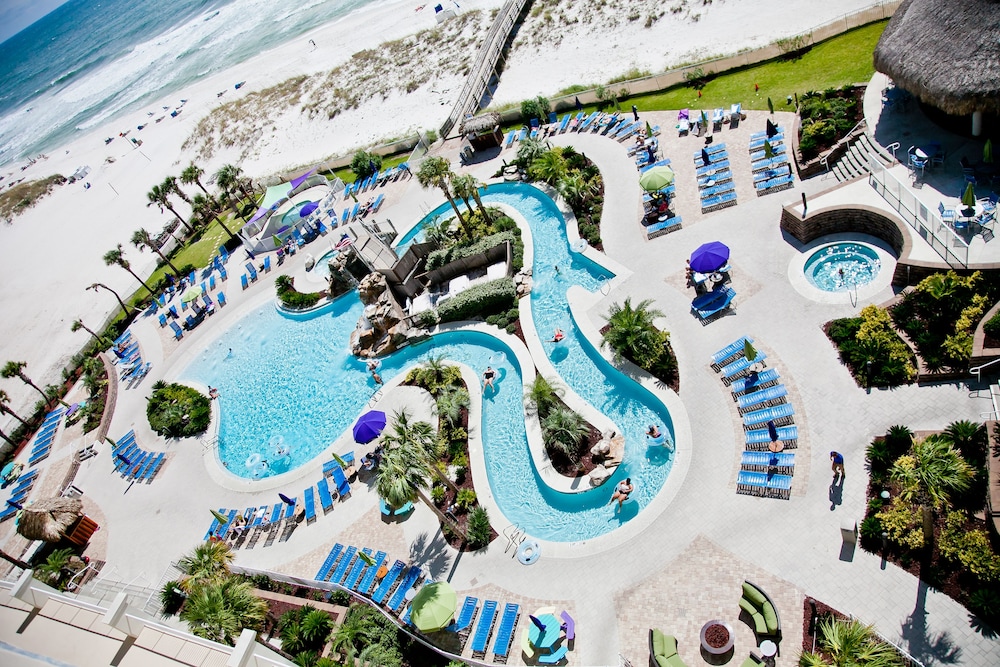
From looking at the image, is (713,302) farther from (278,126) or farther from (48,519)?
(278,126)

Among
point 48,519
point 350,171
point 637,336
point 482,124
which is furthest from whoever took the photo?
point 350,171

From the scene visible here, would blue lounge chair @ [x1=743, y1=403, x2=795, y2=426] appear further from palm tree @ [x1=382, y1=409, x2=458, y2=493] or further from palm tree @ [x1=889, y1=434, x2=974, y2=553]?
palm tree @ [x1=382, y1=409, x2=458, y2=493]

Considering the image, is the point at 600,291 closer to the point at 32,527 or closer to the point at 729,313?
the point at 729,313

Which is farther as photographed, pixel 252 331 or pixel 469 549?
pixel 252 331

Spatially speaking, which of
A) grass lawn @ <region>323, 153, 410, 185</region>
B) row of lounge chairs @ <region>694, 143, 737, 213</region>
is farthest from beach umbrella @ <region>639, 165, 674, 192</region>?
grass lawn @ <region>323, 153, 410, 185</region>

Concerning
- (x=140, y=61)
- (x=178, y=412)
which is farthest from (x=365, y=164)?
(x=140, y=61)

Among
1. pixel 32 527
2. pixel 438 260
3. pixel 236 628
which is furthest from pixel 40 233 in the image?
pixel 236 628

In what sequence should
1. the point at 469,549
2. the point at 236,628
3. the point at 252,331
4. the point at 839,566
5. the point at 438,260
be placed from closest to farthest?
1. the point at 839,566
2. the point at 236,628
3. the point at 469,549
4. the point at 438,260
5. the point at 252,331
